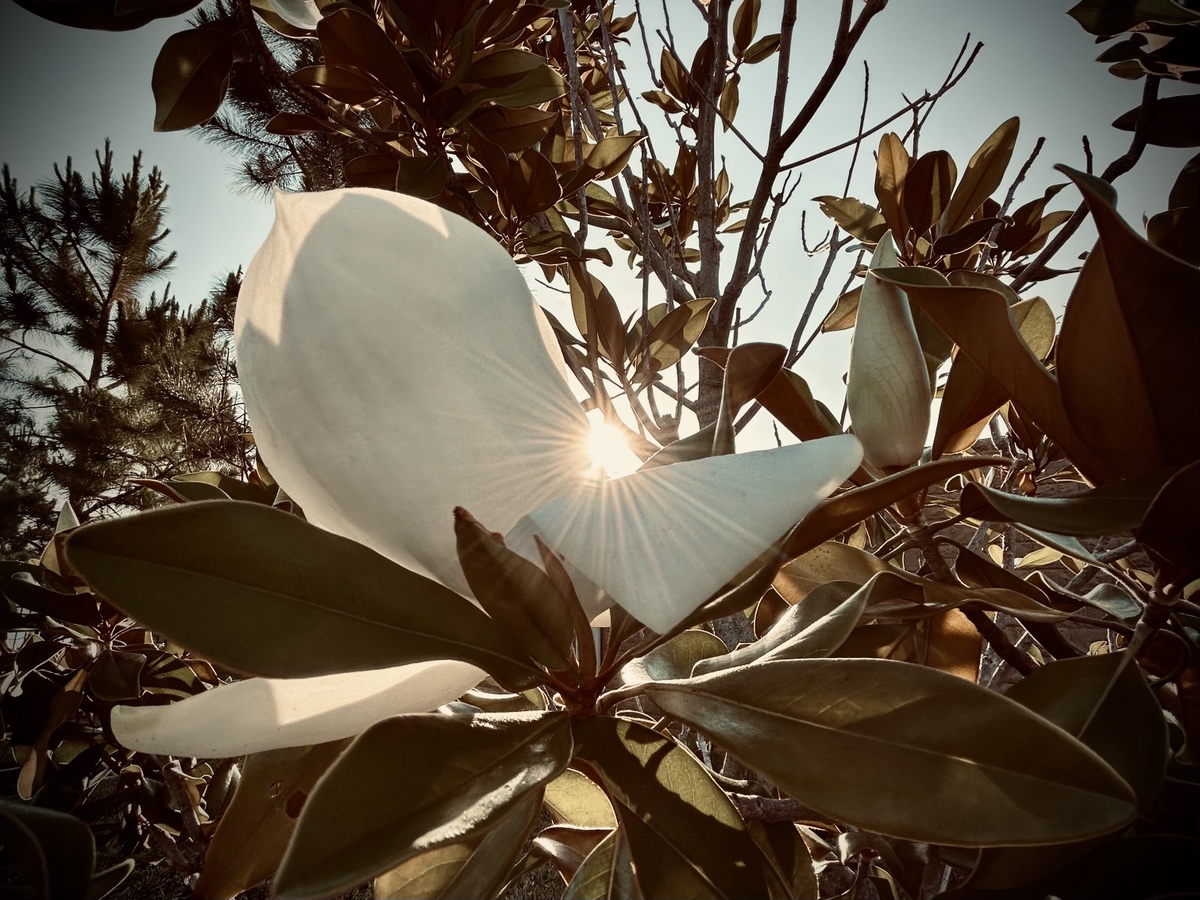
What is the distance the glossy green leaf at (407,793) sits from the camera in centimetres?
21

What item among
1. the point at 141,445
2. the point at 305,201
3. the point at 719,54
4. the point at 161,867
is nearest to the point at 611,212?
the point at 719,54

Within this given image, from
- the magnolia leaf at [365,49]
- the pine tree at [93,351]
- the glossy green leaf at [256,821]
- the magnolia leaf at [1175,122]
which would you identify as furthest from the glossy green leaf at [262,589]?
the pine tree at [93,351]

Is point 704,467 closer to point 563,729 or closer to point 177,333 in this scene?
point 563,729

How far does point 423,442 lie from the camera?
26cm

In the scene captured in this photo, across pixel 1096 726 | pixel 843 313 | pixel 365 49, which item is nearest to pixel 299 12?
pixel 365 49

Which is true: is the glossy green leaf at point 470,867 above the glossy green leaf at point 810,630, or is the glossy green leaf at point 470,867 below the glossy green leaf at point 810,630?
below

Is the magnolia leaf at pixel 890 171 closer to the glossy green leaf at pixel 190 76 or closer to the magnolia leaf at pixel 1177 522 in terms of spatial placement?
the magnolia leaf at pixel 1177 522

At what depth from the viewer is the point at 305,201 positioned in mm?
271

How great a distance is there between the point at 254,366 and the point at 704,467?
0.18m

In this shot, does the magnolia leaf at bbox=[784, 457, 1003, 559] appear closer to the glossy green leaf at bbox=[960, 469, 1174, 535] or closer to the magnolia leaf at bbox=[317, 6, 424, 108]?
the glossy green leaf at bbox=[960, 469, 1174, 535]

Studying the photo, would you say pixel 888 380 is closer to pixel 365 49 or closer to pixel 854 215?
pixel 365 49

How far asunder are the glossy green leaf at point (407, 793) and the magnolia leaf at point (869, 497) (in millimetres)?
153

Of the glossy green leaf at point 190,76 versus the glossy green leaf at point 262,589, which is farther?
the glossy green leaf at point 190,76

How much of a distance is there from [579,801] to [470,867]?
235 millimetres
